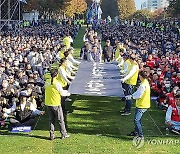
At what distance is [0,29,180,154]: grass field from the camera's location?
9578mm

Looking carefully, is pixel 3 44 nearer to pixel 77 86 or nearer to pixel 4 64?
pixel 4 64

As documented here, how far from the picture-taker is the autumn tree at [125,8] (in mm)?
84594

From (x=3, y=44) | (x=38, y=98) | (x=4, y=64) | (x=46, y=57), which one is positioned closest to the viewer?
(x=38, y=98)

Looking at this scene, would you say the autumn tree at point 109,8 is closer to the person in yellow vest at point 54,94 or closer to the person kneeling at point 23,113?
the person kneeling at point 23,113

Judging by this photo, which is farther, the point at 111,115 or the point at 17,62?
the point at 17,62

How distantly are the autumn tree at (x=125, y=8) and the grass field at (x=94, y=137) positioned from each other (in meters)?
73.0

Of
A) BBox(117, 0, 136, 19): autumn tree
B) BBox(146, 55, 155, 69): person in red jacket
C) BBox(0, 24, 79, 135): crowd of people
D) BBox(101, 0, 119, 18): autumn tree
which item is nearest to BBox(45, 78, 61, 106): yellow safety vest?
BBox(0, 24, 79, 135): crowd of people

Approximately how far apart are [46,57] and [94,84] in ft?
27.4

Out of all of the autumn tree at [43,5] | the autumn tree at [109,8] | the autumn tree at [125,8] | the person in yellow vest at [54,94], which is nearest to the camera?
the person in yellow vest at [54,94]

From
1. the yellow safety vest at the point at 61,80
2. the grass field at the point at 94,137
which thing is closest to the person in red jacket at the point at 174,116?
the grass field at the point at 94,137

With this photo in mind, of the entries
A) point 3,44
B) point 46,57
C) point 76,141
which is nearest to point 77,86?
point 76,141

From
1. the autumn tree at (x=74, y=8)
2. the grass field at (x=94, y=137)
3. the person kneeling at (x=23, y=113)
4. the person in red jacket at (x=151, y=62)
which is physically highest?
the autumn tree at (x=74, y=8)

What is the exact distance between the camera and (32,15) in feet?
191

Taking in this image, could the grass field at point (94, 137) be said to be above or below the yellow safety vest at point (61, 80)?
below
